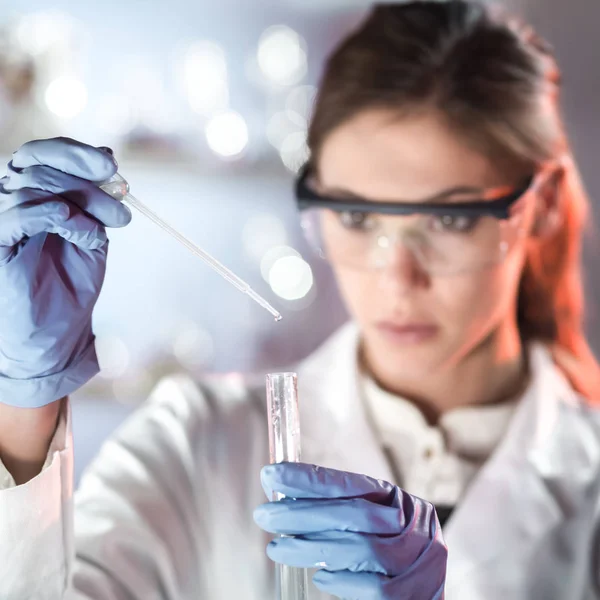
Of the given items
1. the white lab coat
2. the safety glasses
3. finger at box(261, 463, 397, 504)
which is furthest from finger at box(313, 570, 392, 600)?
the safety glasses

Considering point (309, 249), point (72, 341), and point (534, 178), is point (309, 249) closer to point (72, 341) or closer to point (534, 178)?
point (534, 178)

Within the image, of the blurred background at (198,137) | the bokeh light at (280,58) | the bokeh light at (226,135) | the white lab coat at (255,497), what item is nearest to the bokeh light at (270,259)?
the blurred background at (198,137)

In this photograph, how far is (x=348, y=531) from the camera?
1233mm

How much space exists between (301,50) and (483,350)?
1.24m

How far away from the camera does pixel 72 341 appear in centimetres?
128

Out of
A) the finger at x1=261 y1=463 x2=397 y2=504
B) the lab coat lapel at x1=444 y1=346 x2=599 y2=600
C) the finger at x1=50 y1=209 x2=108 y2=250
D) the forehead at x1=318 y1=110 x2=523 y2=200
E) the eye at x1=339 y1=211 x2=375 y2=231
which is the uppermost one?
the finger at x1=50 y1=209 x2=108 y2=250

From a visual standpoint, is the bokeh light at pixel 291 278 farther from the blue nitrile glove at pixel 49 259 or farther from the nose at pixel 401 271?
the blue nitrile glove at pixel 49 259

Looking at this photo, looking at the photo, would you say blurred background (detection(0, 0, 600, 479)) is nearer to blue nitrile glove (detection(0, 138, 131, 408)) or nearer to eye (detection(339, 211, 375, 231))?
eye (detection(339, 211, 375, 231))

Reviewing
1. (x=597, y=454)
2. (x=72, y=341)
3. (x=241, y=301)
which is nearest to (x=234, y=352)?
(x=241, y=301)

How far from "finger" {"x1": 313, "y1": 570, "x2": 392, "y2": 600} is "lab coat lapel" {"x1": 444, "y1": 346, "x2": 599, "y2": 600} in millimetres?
490

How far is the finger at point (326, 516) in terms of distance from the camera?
3.89ft

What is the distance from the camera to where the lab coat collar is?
5.53ft

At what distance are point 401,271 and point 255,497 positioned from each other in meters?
0.58

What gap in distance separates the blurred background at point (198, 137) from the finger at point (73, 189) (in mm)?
1298
